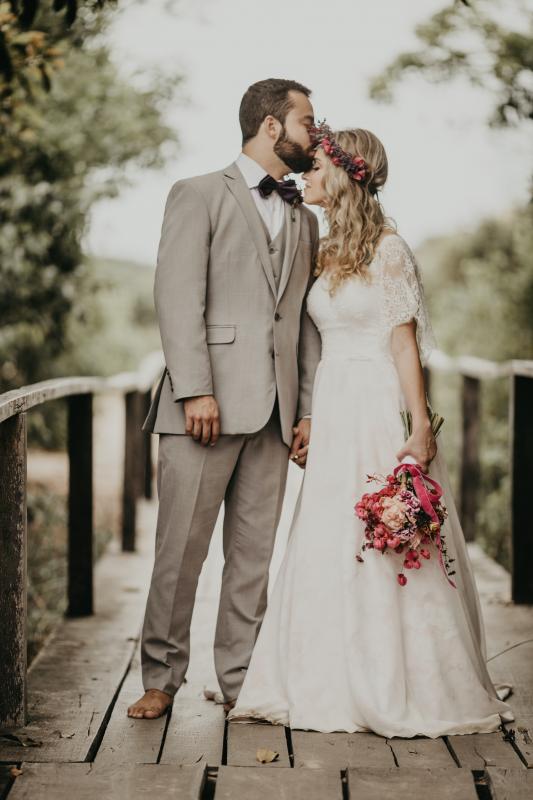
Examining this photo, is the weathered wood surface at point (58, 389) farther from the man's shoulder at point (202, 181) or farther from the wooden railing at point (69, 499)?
the man's shoulder at point (202, 181)

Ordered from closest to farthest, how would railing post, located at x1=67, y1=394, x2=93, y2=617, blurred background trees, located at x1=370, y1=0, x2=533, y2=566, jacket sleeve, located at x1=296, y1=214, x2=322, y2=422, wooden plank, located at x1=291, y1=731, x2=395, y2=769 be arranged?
wooden plank, located at x1=291, y1=731, x2=395, y2=769, jacket sleeve, located at x1=296, y1=214, x2=322, y2=422, railing post, located at x1=67, y1=394, x2=93, y2=617, blurred background trees, located at x1=370, y1=0, x2=533, y2=566

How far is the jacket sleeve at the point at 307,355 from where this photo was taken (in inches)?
145

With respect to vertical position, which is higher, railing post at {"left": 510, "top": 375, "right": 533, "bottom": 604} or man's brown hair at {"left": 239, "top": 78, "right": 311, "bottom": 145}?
man's brown hair at {"left": 239, "top": 78, "right": 311, "bottom": 145}

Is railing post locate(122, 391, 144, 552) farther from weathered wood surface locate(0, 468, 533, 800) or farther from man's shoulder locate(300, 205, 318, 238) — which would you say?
man's shoulder locate(300, 205, 318, 238)

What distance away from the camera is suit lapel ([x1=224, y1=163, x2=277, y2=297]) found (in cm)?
349

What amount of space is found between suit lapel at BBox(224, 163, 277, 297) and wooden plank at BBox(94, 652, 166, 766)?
1341 mm

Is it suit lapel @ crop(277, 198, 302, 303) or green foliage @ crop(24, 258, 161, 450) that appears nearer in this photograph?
suit lapel @ crop(277, 198, 302, 303)

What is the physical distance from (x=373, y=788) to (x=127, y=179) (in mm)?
8056

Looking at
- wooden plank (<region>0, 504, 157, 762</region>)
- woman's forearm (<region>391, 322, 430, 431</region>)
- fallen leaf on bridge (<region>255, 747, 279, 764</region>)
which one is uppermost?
woman's forearm (<region>391, 322, 430, 431</region>)

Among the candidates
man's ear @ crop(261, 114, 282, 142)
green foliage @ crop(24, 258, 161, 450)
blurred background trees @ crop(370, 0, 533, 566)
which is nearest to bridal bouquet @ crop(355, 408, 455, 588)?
man's ear @ crop(261, 114, 282, 142)

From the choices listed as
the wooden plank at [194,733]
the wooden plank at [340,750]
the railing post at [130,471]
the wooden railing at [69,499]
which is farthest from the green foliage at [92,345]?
the wooden plank at [340,750]

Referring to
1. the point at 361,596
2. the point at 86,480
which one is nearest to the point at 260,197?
the point at 361,596

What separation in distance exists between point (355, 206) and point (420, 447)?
0.76 meters

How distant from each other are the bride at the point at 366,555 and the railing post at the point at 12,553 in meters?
0.67
